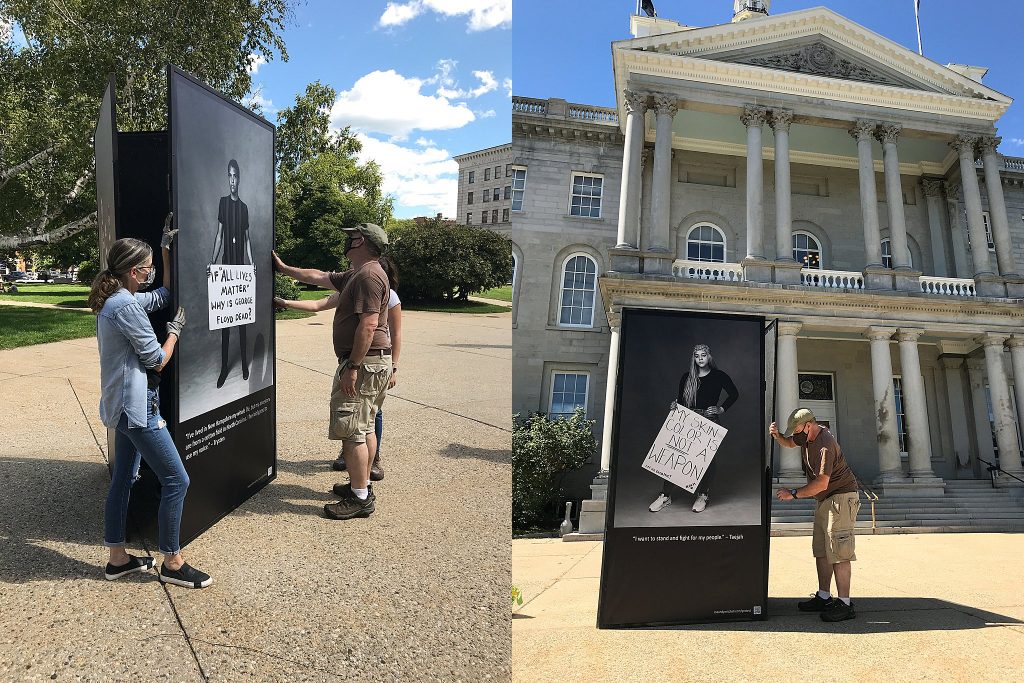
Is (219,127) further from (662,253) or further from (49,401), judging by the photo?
(662,253)

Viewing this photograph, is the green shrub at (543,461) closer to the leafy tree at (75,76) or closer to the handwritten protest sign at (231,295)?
the handwritten protest sign at (231,295)

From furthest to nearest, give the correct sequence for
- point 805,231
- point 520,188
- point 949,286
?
1. point 520,188
2. point 805,231
3. point 949,286

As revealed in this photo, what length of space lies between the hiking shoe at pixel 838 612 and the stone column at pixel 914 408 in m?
14.4

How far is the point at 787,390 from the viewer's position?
16.0 meters

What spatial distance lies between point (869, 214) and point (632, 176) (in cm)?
671

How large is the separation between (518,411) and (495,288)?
52.1ft

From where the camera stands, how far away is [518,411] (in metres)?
17.9

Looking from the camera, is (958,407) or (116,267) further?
(958,407)

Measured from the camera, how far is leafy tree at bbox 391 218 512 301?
28.9 meters

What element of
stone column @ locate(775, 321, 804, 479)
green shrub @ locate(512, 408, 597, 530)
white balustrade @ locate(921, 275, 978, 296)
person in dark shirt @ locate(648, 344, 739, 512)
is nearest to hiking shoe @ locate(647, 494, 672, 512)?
person in dark shirt @ locate(648, 344, 739, 512)

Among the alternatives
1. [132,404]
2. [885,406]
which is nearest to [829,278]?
[885,406]

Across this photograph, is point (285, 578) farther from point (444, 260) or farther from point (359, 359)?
point (444, 260)

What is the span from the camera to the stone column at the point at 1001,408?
16.5 metres

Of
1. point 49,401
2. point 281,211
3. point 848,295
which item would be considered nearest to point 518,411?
point 848,295
